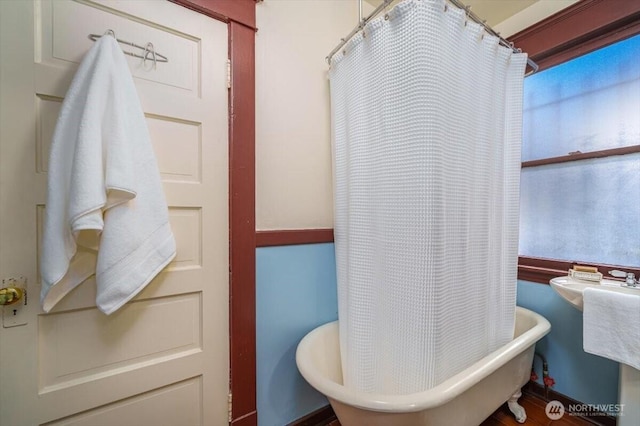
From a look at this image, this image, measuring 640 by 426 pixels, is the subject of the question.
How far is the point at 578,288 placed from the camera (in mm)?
1194

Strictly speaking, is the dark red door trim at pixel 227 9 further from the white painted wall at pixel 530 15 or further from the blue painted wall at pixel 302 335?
the white painted wall at pixel 530 15

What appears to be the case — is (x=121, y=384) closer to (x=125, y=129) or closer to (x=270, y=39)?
(x=125, y=129)

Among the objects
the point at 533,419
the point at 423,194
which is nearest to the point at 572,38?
the point at 423,194

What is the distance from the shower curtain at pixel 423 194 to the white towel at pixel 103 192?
0.83 m

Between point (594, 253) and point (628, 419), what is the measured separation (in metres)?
0.79

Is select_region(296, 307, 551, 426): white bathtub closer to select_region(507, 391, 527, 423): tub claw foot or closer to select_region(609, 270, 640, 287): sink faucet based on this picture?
select_region(507, 391, 527, 423): tub claw foot

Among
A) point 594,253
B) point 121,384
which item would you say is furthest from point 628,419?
point 121,384

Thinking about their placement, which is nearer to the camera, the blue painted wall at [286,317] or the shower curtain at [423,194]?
the shower curtain at [423,194]

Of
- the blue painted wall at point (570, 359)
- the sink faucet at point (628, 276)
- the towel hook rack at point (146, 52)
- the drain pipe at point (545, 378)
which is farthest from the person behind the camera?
the drain pipe at point (545, 378)

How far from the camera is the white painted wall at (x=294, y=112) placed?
130cm

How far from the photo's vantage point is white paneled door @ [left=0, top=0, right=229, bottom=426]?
82cm

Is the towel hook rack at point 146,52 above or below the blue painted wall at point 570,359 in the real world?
above

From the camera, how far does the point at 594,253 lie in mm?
1487

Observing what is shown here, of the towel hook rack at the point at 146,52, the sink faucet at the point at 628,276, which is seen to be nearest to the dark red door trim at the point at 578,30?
the sink faucet at the point at 628,276
